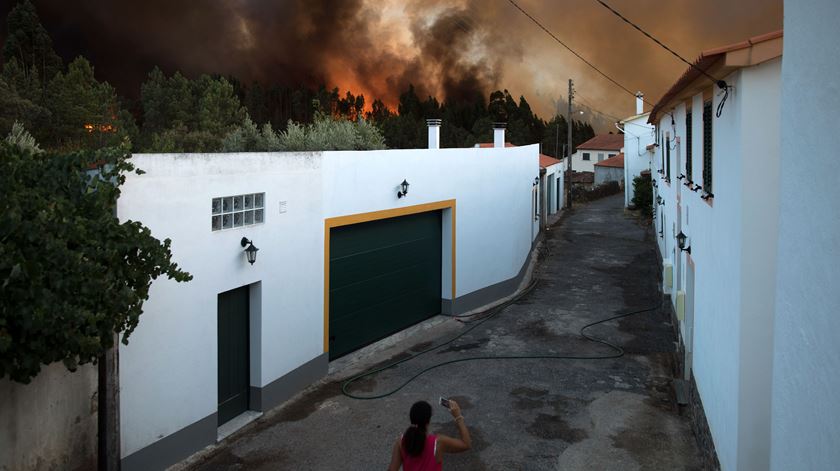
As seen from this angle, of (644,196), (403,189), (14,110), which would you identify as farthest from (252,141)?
(644,196)

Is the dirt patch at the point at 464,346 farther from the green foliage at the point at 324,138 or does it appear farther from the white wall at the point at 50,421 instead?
the white wall at the point at 50,421

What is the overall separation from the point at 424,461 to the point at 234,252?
17.0 ft

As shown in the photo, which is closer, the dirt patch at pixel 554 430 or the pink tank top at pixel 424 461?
the pink tank top at pixel 424 461

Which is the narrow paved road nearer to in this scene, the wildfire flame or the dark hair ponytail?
the dark hair ponytail

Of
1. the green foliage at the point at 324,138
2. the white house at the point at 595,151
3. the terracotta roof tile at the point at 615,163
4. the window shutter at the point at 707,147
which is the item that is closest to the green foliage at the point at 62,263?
the window shutter at the point at 707,147

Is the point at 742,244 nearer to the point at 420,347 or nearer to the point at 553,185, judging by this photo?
the point at 420,347

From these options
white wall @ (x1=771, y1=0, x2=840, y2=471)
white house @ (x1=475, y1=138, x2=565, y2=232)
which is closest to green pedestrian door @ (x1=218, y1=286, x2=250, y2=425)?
white wall @ (x1=771, y1=0, x2=840, y2=471)

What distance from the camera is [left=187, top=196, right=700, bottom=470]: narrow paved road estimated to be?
355 inches

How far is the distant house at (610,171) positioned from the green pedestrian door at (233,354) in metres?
50.6

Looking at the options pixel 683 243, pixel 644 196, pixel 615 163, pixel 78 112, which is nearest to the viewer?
pixel 683 243

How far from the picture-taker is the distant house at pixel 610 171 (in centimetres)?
5862

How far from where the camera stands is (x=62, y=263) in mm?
5703

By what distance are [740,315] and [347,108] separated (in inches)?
2817

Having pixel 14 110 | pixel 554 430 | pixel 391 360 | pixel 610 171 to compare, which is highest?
pixel 14 110
